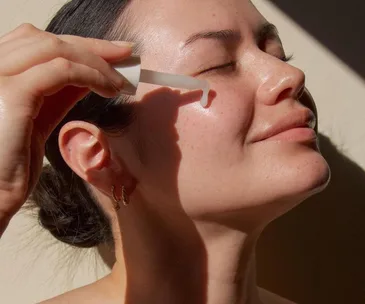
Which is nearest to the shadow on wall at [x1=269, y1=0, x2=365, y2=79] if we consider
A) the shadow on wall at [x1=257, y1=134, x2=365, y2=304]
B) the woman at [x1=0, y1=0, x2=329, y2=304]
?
the shadow on wall at [x1=257, y1=134, x2=365, y2=304]

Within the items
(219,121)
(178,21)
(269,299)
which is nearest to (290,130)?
(219,121)

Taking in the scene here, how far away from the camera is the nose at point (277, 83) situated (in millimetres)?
911

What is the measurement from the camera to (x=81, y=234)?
1275 mm

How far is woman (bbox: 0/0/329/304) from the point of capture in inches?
30.4

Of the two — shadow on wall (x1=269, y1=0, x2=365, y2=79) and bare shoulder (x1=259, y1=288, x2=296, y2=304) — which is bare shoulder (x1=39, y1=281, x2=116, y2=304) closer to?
bare shoulder (x1=259, y1=288, x2=296, y2=304)

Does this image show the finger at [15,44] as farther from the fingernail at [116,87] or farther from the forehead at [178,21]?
the forehead at [178,21]

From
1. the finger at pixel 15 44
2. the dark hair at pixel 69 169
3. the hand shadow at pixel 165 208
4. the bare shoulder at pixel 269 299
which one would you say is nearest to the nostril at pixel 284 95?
the hand shadow at pixel 165 208

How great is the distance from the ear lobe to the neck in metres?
0.15

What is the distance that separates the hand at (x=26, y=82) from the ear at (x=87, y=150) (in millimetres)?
158

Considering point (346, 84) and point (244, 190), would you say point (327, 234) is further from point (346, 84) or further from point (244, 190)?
point (244, 190)

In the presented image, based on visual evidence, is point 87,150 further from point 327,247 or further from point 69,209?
point 327,247

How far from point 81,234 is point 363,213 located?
2.42ft

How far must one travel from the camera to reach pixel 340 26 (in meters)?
1.48

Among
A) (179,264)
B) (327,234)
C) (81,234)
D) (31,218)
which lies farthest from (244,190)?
(31,218)
